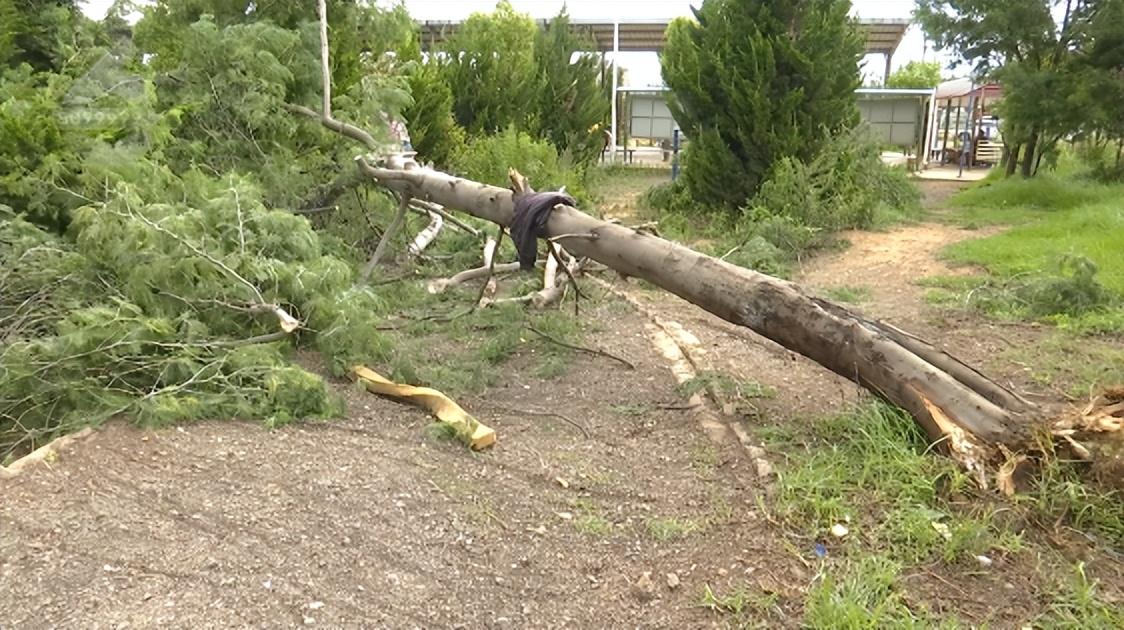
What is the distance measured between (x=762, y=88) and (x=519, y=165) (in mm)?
3184

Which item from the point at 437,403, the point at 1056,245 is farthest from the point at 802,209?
the point at 437,403

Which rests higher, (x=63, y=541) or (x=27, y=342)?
(x=27, y=342)

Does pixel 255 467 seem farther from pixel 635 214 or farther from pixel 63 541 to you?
pixel 635 214

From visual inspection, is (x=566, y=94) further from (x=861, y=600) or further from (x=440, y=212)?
(x=861, y=600)

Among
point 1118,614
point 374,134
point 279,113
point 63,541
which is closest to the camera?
point 1118,614

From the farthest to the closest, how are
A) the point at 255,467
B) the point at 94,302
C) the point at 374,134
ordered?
the point at 374,134 < the point at 94,302 < the point at 255,467

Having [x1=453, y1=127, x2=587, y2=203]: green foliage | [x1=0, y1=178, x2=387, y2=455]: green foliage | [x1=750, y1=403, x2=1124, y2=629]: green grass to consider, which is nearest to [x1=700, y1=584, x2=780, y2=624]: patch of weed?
[x1=750, y1=403, x2=1124, y2=629]: green grass

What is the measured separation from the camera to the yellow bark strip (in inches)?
148

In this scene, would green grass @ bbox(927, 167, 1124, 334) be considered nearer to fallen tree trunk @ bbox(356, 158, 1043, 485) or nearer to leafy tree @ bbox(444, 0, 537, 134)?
fallen tree trunk @ bbox(356, 158, 1043, 485)

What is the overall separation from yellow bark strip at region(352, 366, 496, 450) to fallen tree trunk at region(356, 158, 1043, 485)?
3.83ft

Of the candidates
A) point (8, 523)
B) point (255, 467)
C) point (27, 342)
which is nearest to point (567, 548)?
point (255, 467)

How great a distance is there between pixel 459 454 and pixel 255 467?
814mm

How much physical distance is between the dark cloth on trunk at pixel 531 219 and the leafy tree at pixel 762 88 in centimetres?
628

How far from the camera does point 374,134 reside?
24.8 feet
